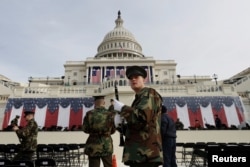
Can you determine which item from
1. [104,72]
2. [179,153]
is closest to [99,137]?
[179,153]

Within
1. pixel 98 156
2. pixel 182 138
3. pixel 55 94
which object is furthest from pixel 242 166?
pixel 55 94

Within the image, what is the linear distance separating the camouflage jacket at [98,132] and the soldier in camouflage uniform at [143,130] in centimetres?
154

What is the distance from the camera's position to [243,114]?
22547 millimetres

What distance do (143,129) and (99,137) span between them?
1.80m

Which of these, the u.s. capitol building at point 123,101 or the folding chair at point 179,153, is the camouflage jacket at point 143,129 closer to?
the folding chair at point 179,153

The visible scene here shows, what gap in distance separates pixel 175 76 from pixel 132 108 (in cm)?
Result: 5985

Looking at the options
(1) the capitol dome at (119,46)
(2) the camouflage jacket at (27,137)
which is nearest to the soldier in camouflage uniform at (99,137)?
(2) the camouflage jacket at (27,137)

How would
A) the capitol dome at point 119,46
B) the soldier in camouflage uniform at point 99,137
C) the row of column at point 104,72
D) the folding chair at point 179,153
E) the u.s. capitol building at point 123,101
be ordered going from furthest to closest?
the capitol dome at point 119,46, the row of column at point 104,72, the u.s. capitol building at point 123,101, the folding chair at point 179,153, the soldier in camouflage uniform at point 99,137

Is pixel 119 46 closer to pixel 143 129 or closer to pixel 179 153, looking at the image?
pixel 179 153

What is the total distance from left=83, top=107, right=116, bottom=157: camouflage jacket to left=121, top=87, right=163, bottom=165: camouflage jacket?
1539mm

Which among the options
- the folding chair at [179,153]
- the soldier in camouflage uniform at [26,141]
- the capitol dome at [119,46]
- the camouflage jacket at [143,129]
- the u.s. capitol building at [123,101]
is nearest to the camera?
the camouflage jacket at [143,129]

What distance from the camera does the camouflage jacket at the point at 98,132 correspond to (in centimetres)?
397

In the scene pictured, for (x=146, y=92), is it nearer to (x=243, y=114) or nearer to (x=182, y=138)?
(x=182, y=138)

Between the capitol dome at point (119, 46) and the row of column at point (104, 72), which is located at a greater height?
the capitol dome at point (119, 46)
